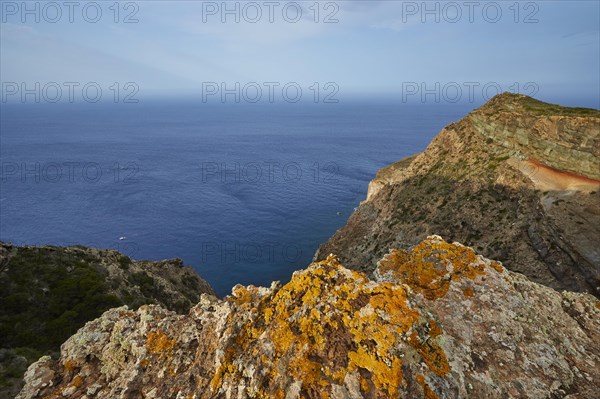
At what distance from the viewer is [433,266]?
51.6ft

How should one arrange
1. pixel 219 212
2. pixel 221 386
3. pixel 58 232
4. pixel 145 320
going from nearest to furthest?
1. pixel 221 386
2. pixel 145 320
3. pixel 58 232
4. pixel 219 212

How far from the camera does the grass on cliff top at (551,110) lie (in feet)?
142

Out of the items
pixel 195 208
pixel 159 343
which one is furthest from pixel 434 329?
pixel 195 208

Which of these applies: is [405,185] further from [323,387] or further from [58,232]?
[58,232]

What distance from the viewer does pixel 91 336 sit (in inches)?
539

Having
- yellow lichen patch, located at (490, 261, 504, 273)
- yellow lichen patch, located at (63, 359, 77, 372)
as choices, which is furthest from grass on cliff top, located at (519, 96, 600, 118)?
yellow lichen patch, located at (63, 359, 77, 372)

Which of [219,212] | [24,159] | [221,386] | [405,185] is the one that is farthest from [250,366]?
[24,159]

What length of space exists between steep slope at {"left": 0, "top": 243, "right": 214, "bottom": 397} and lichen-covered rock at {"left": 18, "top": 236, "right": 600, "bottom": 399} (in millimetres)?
12167

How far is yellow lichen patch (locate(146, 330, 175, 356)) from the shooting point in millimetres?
11781

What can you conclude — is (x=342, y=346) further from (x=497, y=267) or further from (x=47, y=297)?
(x=47, y=297)

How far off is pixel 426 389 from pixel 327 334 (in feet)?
9.54

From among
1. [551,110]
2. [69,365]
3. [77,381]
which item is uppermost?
[551,110]

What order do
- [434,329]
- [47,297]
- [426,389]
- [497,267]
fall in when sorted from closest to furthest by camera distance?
[426,389] → [434,329] → [497,267] → [47,297]

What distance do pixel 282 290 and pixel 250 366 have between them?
2.69 meters
